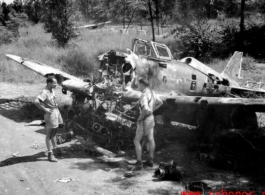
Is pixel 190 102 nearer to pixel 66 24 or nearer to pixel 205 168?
pixel 205 168

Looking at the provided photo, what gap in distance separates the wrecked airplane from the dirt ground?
0.69m

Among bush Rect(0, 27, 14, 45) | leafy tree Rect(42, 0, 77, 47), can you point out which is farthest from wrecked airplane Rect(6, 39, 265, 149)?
bush Rect(0, 27, 14, 45)

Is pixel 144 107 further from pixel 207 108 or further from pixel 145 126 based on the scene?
pixel 207 108

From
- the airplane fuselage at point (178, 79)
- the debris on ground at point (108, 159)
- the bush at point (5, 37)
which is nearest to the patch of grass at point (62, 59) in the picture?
the bush at point (5, 37)

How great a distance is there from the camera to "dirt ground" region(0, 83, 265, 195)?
198 inches

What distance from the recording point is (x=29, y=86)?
14633 mm

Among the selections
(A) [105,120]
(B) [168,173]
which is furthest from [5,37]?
(B) [168,173]

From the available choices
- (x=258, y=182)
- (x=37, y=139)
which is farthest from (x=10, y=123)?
(x=258, y=182)

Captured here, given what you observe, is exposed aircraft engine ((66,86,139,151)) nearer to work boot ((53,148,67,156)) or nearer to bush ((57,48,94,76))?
work boot ((53,148,67,156))

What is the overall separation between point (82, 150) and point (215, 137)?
356 centimetres

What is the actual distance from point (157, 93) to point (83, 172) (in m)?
3.85

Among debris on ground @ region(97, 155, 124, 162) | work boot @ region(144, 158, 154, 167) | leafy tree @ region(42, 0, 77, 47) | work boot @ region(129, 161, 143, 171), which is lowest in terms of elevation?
debris on ground @ region(97, 155, 124, 162)

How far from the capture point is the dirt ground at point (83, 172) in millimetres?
5027

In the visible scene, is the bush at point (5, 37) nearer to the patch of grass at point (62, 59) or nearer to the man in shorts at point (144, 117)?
the patch of grass at point (62, 59)
